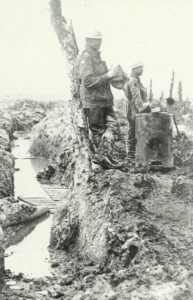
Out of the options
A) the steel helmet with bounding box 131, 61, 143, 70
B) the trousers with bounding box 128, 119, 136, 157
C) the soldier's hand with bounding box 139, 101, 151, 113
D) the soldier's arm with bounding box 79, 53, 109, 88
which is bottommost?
the trousers with bounding box 128, 119, 136, 157

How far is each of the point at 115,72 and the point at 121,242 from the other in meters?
3.05

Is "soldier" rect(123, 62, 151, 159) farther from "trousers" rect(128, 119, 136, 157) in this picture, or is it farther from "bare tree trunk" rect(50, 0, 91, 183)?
"bare tree trunk" rect(50, 0, 91, 183)

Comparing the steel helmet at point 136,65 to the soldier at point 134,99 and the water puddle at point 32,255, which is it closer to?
the soldier at point 134,99

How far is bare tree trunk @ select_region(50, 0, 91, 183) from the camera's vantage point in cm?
649

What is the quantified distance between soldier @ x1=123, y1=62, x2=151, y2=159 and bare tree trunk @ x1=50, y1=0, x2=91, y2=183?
43.9 inches

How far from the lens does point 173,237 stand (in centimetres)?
445

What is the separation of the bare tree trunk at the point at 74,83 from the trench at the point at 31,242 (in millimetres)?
1137

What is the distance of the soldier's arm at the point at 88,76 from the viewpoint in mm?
6836

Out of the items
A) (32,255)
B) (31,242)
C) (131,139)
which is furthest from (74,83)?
(32,255)

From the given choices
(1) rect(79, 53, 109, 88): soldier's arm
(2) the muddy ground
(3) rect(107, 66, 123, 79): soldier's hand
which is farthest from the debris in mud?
(3) rect(107, 66, 123, 79): soldier's hand

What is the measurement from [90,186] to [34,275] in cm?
141

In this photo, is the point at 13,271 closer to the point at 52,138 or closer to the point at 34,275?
the point at 34,275

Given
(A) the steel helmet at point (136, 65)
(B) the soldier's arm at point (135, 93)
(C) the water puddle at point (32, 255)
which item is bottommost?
(C) the water puddle at point (32, 255)

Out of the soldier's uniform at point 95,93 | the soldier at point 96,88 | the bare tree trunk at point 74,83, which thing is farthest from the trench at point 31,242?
the soldier's uniform at point 95,93
